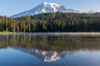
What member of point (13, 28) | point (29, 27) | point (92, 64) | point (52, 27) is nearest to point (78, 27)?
point (52, 27)

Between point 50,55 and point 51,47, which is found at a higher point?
point 50,55

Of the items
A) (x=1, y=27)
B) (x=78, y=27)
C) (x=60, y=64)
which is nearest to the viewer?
(x=60, y=64)

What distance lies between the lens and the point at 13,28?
118 meters

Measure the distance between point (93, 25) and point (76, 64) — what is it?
118007 millimetres

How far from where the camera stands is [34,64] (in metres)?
10.5

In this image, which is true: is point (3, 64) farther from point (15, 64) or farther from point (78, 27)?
point (78, 27)

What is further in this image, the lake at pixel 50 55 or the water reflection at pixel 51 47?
the water reflection at pixel 51 47

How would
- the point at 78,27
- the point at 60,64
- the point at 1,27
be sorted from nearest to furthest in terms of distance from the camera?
the point at 60,64, the point at 1,27, the point at 78,27

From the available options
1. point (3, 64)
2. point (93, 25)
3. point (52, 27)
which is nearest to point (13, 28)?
point (52, 27)

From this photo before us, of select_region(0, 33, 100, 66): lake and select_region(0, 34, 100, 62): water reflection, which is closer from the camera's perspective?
select_region(0, 33, 100, 66): lake

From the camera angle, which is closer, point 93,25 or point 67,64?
point 67,64

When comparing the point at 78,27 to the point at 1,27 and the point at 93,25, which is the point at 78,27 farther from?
the point at 1,27

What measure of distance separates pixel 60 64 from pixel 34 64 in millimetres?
2213

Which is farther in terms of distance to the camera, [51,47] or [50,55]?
[51,47]
